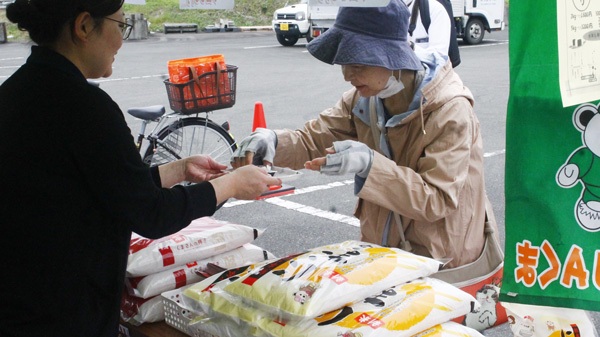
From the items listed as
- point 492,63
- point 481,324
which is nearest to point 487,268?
point 481,324

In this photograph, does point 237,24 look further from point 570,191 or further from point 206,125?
point 570,191

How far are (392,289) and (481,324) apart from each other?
613 mm

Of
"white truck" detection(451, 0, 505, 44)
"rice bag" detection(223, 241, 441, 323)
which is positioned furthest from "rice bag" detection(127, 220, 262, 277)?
"white truck" detection(451, 0, 505, 44)

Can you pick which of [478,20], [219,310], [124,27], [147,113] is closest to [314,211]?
[147,113]

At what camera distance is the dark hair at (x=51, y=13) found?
159cm

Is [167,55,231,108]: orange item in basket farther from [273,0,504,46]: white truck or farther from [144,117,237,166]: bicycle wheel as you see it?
[273,0,504,46]: white truck

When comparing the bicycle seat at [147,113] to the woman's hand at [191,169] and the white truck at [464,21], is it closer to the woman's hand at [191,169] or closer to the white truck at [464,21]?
the woman's hand at [191,169]

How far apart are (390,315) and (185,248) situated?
0.89 m

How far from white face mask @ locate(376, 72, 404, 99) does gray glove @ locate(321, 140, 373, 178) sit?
11.9 inches

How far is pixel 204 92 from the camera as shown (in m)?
5.42

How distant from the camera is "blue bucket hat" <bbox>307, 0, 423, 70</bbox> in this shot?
7.16 ft

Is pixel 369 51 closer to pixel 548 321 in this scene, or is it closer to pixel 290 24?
pixel 548 321

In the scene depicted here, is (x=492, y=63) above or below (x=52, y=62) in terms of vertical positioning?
below

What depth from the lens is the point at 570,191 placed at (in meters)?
1.89
